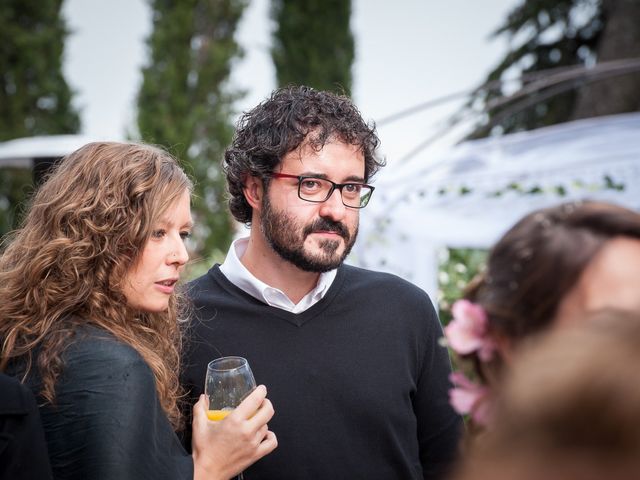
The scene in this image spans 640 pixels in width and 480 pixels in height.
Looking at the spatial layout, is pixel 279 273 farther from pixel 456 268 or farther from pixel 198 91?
pixel 198 91

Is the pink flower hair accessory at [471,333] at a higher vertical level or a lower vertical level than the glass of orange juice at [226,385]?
higher

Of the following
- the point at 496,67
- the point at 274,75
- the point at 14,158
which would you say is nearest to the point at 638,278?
the point at 14,158

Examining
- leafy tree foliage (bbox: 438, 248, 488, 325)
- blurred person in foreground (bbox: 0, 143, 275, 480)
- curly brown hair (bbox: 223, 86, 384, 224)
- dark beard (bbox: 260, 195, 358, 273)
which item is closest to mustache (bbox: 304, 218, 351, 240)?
dark beard (bbox: 260, 195, 358, 273)

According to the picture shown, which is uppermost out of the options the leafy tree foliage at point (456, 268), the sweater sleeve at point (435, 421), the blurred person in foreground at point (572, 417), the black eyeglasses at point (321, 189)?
the blurred person in foreground at point (572, 417)

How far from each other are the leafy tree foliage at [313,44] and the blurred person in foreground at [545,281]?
13.0m

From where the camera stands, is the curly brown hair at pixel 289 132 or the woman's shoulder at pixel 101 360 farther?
the curly brown hair at pixel 289 132

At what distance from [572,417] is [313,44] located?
555 inches

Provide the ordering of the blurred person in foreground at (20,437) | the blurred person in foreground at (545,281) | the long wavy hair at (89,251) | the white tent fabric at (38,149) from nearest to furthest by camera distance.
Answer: the blurred person in foreground at (545,281)
the blurred person in foreground at (20,437)
the long wavy hair at (89,251)
the white tent fabric at (38,149)

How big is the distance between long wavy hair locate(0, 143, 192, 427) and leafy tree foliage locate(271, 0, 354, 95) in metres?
12.1

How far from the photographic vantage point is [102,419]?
1672 millimetres

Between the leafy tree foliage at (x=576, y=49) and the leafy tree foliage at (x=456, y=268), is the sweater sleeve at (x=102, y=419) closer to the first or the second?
the leafy tree foliage at (x=456, y=268)

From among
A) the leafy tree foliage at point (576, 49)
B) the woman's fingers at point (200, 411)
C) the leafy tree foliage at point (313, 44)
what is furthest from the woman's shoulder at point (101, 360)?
the leafy tree foliage at point (313, 44)

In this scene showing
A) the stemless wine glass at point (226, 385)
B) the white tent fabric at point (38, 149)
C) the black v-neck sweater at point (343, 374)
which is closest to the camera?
the stemless wine glass at point (226, 385)

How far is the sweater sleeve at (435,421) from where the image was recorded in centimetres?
247
